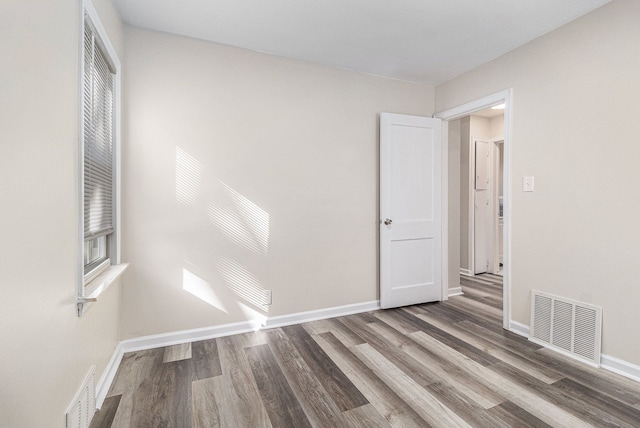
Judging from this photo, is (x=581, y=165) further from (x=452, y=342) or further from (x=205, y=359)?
(x=205, y=359)

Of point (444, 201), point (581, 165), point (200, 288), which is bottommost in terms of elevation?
point (200, 288)

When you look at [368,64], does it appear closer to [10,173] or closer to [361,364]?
[361,364]

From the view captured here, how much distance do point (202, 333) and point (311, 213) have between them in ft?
4.69

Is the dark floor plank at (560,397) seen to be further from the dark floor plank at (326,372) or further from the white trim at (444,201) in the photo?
the white trim at (444,201)

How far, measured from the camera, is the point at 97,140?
1878mm

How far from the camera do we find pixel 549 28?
2.43m

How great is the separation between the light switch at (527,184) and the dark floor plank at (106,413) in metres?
3.35

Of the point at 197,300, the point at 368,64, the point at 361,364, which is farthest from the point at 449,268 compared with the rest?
the point at 197,300

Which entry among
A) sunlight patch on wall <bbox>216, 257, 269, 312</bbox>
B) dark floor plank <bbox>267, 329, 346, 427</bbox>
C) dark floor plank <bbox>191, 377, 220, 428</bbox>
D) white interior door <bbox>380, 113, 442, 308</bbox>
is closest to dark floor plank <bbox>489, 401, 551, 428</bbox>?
dark floor plank <bbox>267, 329, 346, 427</bbox>

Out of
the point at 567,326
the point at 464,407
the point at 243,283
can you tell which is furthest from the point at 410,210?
the point at 464,407

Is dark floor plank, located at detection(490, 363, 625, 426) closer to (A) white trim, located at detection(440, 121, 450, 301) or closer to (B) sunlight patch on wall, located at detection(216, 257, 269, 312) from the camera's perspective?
(A) white trim, located at detection(440, 121, 450, 301)

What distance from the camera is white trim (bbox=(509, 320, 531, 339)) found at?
2.65 m

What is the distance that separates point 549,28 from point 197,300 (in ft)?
11.8

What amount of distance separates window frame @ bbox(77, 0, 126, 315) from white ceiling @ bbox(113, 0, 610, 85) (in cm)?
47
